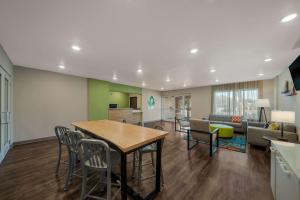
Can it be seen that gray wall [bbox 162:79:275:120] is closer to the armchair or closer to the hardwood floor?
the armchair

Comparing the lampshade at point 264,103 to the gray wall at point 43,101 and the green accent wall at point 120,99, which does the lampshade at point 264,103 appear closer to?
the gray wall at point 43,101

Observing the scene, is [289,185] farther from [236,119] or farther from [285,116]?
[236,119]

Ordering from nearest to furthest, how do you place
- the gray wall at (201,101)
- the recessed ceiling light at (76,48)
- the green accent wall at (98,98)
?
the recessed ceiling light at (76,48), the green accent wall at (98,98), the gray wall at (201,101)

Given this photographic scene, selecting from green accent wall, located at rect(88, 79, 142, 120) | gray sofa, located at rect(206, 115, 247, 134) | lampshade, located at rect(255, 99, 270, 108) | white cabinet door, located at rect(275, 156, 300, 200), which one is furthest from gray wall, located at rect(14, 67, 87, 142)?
lampshade, located at rect(255, 99, 270, 108)

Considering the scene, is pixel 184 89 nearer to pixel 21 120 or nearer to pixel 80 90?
pixel 80 90

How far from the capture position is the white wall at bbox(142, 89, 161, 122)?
878 cm

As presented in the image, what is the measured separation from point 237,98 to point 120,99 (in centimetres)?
749

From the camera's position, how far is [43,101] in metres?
4.39

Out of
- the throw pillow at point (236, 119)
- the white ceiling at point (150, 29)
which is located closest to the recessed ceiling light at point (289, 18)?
the white ceiling at point (150, 29)

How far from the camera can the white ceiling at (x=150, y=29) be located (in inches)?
56.4

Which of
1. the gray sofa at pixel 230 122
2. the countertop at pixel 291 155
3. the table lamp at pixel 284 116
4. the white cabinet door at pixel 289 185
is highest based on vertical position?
the table lamp at pixel 284 116

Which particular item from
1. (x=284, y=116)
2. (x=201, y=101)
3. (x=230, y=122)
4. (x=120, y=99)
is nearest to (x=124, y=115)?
(x=120, y=99)

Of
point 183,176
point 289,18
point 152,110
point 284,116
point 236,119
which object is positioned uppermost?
point 289,18

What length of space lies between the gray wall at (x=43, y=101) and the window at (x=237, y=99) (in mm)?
7225
